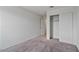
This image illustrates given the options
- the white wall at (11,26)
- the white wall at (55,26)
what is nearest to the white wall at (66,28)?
the white wall at (55,26)

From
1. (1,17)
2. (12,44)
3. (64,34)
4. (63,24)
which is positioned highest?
(1,17)

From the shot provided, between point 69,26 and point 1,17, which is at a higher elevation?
point 1,17

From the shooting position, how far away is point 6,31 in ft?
9.04

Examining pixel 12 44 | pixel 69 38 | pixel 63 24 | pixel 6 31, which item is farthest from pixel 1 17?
pixel 69 38

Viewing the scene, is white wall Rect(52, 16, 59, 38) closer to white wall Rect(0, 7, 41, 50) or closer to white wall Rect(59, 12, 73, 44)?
white wall Rect(59, 12, 73, 44)

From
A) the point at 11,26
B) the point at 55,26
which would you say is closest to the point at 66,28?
the point at 55,26

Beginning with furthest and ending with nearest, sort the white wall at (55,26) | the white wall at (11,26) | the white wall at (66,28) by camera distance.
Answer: the white wall at (55,26), the white wall at (66,28), the white wall at (11,26)

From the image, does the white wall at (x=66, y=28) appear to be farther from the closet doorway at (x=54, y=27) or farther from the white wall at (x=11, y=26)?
the white wall at (x=11, y=26)

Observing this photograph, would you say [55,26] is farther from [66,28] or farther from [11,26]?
[11,26]

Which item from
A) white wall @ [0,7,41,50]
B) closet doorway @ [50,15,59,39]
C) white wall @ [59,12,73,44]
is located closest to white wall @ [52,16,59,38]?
closet doorway @ [50,15,59,39]
